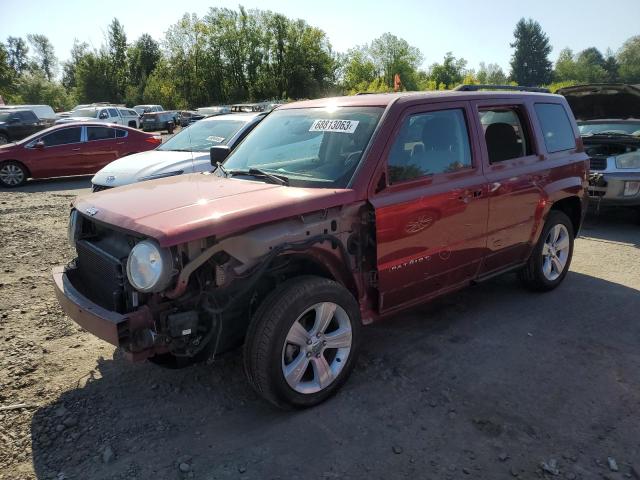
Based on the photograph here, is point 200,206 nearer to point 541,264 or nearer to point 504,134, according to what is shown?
point 504,134

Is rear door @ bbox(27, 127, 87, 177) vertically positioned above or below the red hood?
above

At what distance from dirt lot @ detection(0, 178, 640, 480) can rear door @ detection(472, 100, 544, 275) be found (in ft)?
2.04

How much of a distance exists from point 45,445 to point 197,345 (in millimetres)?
1007

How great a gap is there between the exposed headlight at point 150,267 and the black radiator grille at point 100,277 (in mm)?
210

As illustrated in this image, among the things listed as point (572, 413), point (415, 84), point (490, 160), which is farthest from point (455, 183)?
point (415, 84)

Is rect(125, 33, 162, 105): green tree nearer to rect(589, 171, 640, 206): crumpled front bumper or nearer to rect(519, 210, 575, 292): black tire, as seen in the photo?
rect(589, 171, 640, 206): crumpled front bumper

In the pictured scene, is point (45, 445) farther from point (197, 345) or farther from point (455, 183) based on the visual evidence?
point (455, 183)

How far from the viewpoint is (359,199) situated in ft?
10.9

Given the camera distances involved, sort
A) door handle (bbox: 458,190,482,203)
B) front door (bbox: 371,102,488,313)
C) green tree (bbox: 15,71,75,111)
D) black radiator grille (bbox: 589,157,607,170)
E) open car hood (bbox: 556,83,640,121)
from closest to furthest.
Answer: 1. front door (bbox: 371,102,488,313)
2. door handle (bbox: 458,190,482,203)
3. black radiator grille (bbox: 589,157,607,170)
4. open car hood (bbox: 556,83,640,121)
5. green tree (bbox: 15,71,75,111)

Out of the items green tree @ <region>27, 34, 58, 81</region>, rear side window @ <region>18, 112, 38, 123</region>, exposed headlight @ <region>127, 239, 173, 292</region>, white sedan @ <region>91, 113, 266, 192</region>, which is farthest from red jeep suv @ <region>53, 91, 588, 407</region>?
green tree @ <region>27, 34, 58, 81</region>

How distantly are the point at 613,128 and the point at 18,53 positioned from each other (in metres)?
109

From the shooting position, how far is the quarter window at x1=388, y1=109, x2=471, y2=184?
3.59 metres

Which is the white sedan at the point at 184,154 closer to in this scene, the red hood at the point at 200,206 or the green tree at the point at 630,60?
the red hood at the point at 200,206

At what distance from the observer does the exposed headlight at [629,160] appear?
7664mm
